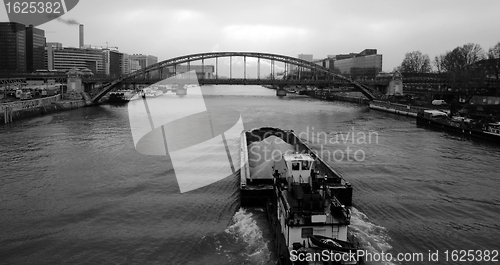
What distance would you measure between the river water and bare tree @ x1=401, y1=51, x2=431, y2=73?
2642 inches

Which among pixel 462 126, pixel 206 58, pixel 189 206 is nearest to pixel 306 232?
pixel 189 206

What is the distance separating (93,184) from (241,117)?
87.6 ft

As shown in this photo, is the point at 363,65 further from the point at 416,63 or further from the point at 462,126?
Answer: the point at 462,126

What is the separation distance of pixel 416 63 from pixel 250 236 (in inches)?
3424

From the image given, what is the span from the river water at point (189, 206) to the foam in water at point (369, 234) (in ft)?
0.12

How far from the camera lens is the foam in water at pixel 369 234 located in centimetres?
1130

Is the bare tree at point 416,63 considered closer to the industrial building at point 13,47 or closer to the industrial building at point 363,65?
the industrial building at point 363,65

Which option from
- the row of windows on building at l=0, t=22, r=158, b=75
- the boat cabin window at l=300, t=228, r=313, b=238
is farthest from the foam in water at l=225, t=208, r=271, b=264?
the row of windows on building at l=0, t=22, r=158, b=75

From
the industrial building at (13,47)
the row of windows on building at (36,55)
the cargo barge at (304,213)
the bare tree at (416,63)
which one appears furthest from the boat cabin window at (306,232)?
the industrial building at (13,47)

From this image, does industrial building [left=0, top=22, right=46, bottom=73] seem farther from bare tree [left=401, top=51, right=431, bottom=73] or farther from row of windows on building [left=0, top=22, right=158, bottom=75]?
bare tree [left=401, top=51, right=431, bottom=73]

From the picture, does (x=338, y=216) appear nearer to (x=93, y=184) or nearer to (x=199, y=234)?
(x=199, y=234)

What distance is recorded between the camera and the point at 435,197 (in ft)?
51.8

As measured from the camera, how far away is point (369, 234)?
12.1 m

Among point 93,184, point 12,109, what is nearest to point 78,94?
point 12,109
